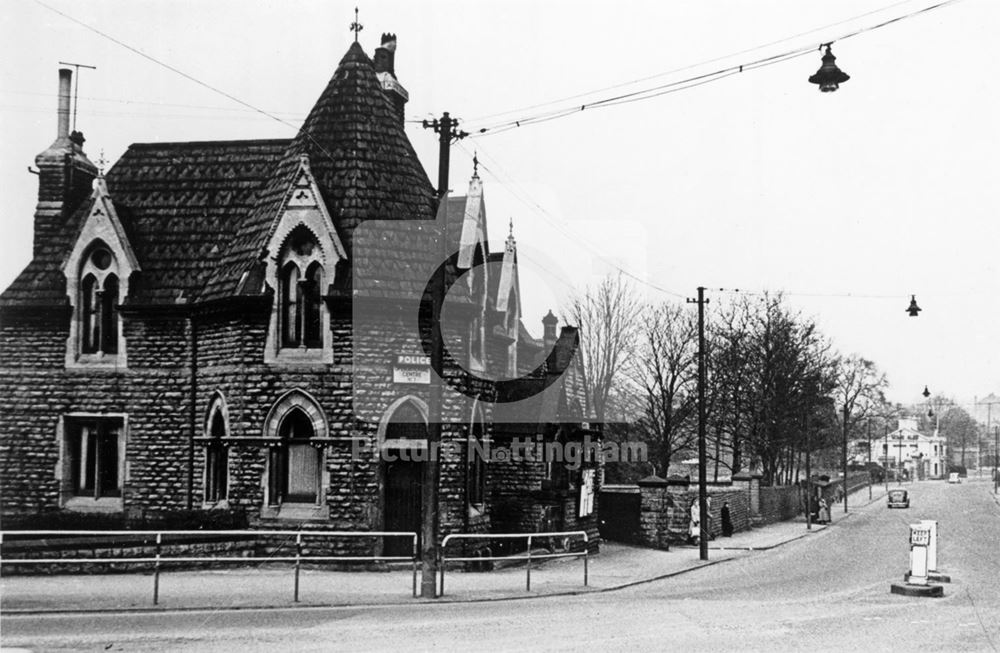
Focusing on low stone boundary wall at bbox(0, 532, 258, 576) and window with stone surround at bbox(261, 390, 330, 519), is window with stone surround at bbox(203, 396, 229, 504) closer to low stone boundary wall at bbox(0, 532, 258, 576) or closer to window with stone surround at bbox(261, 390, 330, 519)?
window with stone surround at bbox(261, 390, 330, 519)

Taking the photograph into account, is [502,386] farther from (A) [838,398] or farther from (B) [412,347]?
(A) [838,398]

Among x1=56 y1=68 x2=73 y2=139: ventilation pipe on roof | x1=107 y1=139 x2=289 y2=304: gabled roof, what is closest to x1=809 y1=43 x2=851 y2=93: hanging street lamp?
x1=107 y1=139 x2=289 y2=304: gabled roof

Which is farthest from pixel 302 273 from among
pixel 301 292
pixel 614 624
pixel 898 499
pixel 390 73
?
pixel 898 499

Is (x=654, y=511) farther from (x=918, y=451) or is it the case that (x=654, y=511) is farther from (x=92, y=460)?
(x=918, y=451)

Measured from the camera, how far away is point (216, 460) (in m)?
22.0

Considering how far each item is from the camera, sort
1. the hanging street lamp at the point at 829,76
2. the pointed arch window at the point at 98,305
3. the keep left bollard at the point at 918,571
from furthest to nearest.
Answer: the pointed arch window at the point at 98,305 < the keep left bollard at the point at 918,571 < the hanging street lamp at the point at 829,76

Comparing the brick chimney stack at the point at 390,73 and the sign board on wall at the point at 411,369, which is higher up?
the brick chimney stack at the point at 390,73

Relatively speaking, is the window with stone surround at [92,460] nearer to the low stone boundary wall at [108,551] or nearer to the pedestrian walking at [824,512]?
the low stone boundary wall at [108,551]

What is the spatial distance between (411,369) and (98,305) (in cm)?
810

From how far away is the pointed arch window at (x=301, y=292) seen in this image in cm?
2108

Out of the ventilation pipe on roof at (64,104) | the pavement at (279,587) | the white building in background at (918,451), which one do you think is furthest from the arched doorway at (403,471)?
the white building in background at (918,451)

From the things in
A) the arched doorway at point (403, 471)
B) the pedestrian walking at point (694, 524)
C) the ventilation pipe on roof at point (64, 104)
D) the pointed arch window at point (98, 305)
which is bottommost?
the pedestrian walking at point (694, 524)

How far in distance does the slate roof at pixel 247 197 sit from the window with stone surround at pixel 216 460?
2609 millimetres

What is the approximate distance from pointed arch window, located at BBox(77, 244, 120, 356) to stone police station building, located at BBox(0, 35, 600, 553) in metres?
0.04
